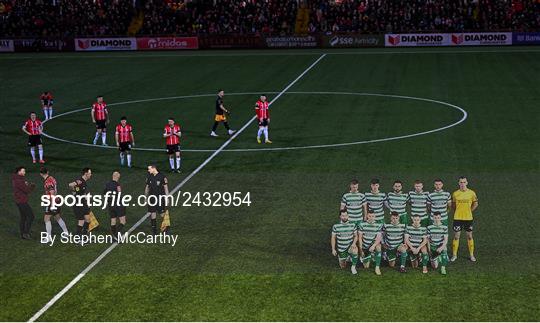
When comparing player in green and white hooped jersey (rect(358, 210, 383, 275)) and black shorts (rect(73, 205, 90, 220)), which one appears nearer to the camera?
player in green and white hooped jersey (rect(358, 210, 383, 275))

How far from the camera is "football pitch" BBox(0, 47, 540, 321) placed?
16016 mm

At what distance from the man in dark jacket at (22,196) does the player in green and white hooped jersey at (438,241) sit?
976cm

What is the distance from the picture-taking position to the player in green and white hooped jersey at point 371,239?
1734cm

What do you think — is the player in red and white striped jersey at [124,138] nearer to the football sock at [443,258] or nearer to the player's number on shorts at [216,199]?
the player's number on shorts at [216,199]

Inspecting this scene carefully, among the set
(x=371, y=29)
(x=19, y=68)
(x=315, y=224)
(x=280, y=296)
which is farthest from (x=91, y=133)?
(x=371, y=29)

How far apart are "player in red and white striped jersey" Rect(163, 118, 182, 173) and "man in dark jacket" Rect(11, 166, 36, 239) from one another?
6.74 meters

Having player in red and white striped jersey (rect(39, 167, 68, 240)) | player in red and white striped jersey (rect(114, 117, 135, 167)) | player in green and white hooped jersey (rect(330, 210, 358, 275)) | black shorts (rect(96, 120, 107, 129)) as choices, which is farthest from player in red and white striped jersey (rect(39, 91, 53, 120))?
player in green and white hooped jersey (rect(330, 210, 358, 275))

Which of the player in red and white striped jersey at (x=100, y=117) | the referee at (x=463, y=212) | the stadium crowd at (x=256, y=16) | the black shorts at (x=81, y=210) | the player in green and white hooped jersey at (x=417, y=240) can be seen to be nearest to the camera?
the player in green and white hooped jersey at (x=417, y=240)

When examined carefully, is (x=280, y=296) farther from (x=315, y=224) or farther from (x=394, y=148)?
(x=394, y=148)

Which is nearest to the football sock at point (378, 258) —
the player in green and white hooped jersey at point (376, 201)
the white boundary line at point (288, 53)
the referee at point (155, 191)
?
the player in green and white hooped jersey at point (376, 201)

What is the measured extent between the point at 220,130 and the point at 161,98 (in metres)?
9.65

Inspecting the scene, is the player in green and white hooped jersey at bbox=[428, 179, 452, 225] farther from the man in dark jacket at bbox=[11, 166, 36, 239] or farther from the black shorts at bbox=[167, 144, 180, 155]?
the black shorts at bbox=[167, 144, 180, 155]
